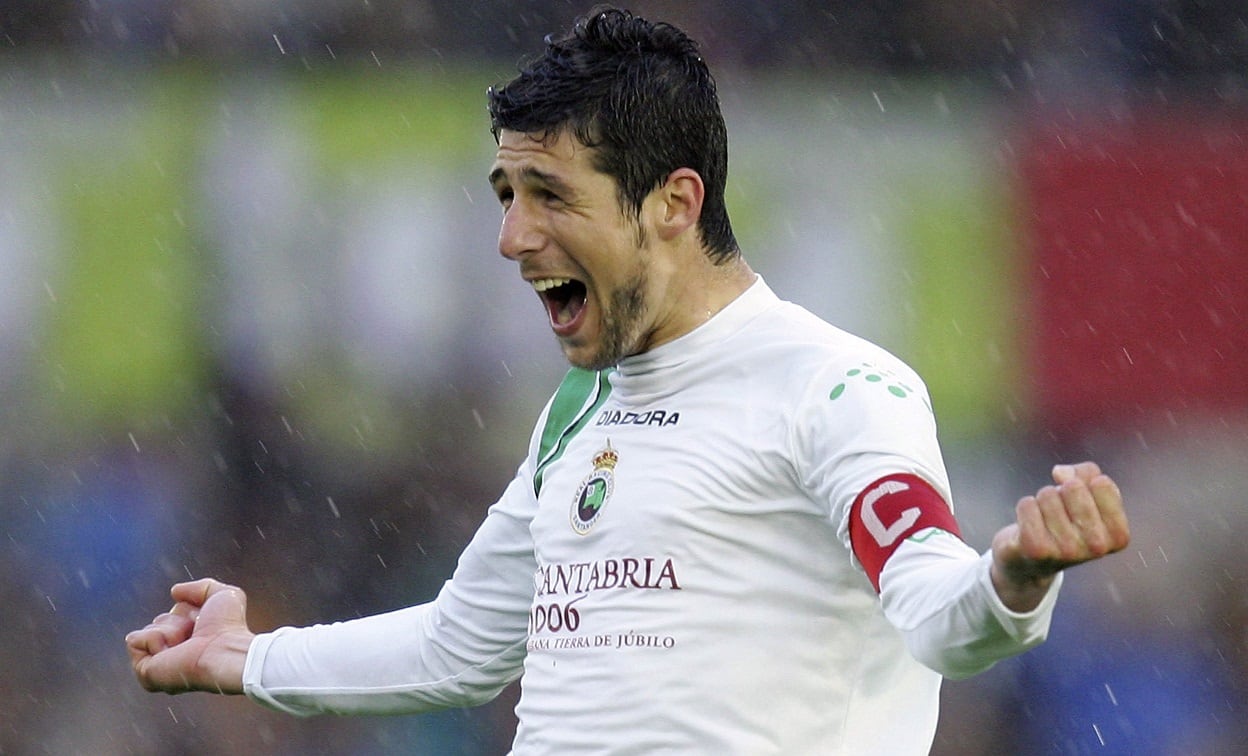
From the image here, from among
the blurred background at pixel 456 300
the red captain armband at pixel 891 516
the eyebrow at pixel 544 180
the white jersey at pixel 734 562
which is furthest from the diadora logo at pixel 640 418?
the blurred background at pixel 456 300

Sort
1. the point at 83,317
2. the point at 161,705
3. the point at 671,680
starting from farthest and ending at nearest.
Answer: the point at 83,317 → the point at 161,705 → the point at 671,680

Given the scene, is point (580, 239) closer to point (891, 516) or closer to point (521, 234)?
point (521, 234)

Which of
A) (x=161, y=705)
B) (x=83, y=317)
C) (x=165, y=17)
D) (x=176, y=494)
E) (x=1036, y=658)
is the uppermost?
(x=165, y=17)

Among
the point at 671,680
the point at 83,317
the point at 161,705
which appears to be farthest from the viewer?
the point at 83,317

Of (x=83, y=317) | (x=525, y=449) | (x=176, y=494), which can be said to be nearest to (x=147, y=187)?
(x=83, y=317)

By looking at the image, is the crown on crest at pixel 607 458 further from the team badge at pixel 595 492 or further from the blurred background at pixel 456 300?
the blurred background at pixel 456 300

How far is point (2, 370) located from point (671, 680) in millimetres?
5796

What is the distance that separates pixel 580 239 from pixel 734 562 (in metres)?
0.59

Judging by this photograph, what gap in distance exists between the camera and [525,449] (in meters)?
8.04

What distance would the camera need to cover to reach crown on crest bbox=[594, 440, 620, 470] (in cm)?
315

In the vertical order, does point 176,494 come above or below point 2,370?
below

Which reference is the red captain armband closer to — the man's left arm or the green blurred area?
the man's left arm

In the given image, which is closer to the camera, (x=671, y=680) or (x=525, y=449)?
(x=671, y=680)

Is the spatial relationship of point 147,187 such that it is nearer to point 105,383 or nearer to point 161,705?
point 105,383
